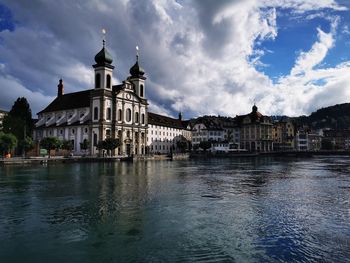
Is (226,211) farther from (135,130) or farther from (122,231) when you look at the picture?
(135,130)

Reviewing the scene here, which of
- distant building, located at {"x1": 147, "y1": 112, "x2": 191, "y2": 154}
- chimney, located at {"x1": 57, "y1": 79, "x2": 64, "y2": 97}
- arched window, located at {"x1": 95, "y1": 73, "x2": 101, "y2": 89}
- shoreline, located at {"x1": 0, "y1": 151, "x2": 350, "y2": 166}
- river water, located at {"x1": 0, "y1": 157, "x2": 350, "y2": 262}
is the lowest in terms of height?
river water, located at {"x1": 0, "y1": 157, "x2": 350, "y2": 262}

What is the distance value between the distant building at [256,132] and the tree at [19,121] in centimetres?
10125

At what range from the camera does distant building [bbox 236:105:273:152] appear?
168 metres

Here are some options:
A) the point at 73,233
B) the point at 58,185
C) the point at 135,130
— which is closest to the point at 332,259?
the point at 73,233

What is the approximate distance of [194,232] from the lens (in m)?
16.0

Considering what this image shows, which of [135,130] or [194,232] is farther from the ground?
[135,130]

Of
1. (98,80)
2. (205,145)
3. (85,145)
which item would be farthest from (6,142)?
(205,145)

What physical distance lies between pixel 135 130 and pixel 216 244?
94826 millimetres

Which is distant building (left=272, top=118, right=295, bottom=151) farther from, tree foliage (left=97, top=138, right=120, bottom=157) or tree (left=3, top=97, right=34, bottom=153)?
tree (left=3, top=97, right=34, bottom=153)

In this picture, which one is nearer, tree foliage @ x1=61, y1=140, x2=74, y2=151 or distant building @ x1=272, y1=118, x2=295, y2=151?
tree foliage @ x1=61, y1=140, x2=74, y2=151

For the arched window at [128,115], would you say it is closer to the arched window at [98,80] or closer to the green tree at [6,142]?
the arched window at [98,80]

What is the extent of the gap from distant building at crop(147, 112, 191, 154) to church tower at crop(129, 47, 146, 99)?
1352cm

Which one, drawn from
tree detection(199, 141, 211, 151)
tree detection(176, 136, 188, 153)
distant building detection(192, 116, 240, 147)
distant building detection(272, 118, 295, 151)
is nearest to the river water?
tree detection(176, 136, 188, 153)

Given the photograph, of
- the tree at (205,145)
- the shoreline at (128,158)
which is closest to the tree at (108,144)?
the shoreline at (128,158)
